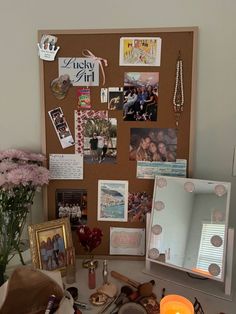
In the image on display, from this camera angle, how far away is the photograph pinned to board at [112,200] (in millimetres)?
1169

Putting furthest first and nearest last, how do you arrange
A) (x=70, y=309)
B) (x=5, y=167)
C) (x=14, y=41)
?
(x=14, y=41) < (x=5, y=167) < (x=70, y=309)

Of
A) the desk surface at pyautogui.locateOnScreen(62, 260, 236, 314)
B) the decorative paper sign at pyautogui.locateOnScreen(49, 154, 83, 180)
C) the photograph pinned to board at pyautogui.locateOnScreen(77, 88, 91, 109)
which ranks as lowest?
the desk surface at pyautogui.locateOnScreen(62, 260, 236, 314)

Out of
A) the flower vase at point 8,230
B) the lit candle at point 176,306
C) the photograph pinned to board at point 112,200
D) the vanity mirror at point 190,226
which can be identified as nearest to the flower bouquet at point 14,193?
the flower vase at point 8,230

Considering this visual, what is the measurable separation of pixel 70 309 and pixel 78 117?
0.68 metres

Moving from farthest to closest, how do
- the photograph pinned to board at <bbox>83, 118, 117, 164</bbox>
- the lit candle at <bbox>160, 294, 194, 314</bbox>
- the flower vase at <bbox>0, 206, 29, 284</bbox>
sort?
the photograph pinned to board at <bbox>83, 118, 117, 164</bbox>, the flower vase at <bbox>0, 206, 29, 284</bbox>, the lit candle at <bbox>160, 294, 194, 314</bbox>

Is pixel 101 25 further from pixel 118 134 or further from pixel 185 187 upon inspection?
pixel 185 187

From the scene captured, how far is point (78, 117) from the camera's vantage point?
3.75ft

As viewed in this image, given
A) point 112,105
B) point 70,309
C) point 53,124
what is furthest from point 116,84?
point 70,309

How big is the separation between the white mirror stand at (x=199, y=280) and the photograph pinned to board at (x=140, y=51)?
589 millimetres

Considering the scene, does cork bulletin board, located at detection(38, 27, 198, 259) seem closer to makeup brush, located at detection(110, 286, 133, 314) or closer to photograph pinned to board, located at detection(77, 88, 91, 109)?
photograph pinned to board, located at detection(77, 88, 91, 109)

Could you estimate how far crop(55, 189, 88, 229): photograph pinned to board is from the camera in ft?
3.88

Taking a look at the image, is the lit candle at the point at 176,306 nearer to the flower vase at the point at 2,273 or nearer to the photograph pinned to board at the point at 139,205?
the photograph pinned to board at the point at 139,205

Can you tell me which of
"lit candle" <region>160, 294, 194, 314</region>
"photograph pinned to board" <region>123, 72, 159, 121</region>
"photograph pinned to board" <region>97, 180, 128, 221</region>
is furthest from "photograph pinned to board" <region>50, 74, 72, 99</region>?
"lit candle" <region>160, 294, 194, 314</region>

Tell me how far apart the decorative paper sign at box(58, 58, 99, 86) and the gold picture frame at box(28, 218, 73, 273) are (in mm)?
545
